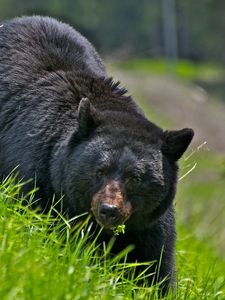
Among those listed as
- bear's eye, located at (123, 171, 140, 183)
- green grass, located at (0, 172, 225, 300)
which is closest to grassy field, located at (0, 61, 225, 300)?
green grass, located at (0, 172, 225, 300)

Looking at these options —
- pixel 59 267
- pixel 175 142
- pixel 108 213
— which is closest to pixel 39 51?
pixel 175 142

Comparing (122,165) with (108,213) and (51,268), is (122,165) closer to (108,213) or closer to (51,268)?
(108,213)

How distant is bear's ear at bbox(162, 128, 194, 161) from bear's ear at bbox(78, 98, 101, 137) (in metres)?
0.46

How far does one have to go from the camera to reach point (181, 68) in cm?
4600

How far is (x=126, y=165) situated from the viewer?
6.54 meters

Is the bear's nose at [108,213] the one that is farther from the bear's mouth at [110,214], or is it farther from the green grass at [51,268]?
the green grass at [51,268]

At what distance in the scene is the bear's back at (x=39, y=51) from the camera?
760 centimetres

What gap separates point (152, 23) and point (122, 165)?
181 feet

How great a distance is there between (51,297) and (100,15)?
185 ft

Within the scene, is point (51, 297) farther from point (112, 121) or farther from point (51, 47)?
point (51, 47)

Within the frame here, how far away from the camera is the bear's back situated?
760cm

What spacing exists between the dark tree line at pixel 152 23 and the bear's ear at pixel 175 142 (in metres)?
49.1

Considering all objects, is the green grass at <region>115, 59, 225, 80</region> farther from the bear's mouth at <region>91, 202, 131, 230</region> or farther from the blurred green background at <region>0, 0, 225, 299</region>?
the bear's mouth at <region>91, 202, 131, 230</region>

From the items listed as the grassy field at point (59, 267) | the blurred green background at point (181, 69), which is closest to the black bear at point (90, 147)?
the grassy field at point (59, 267)
